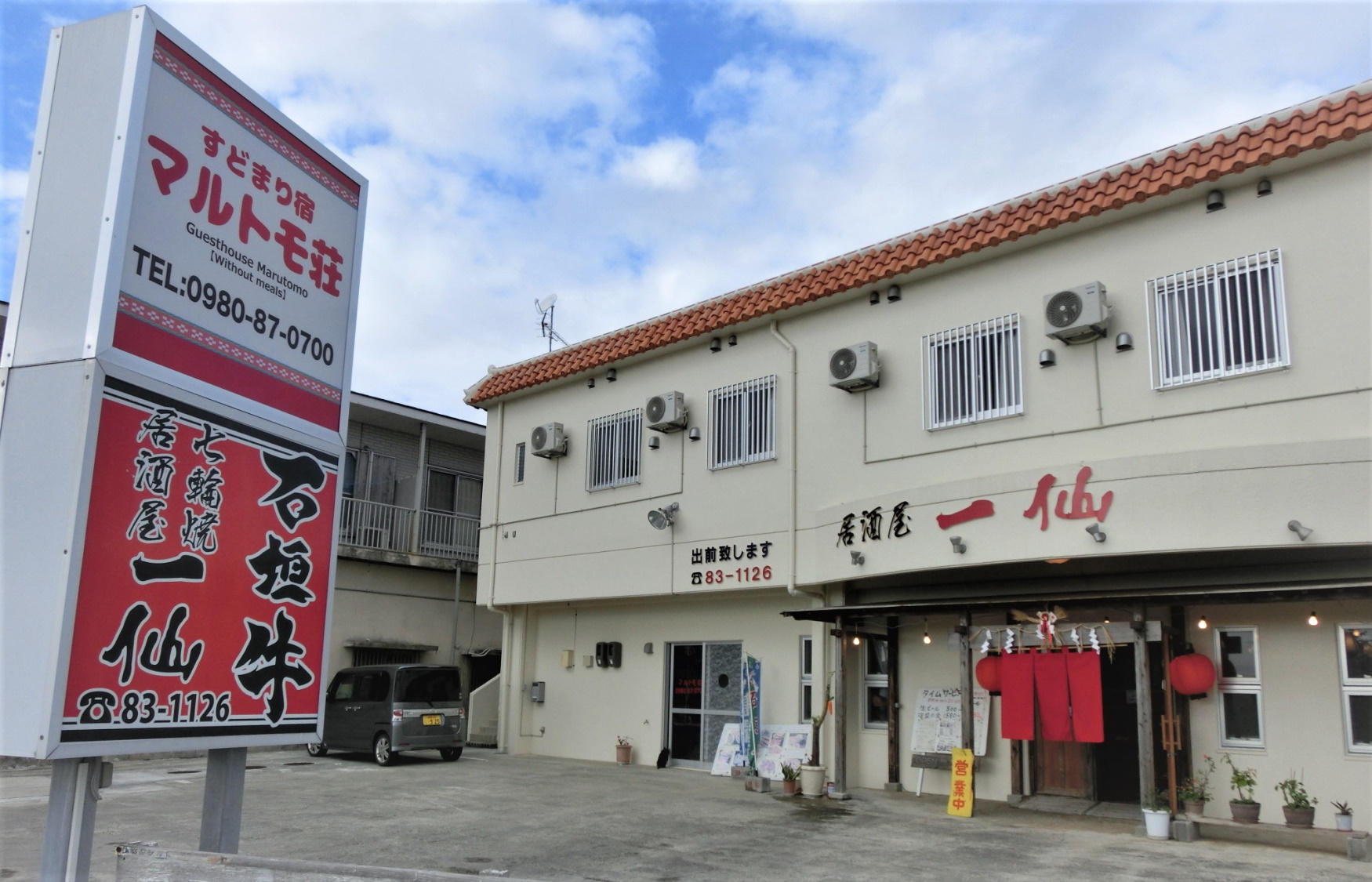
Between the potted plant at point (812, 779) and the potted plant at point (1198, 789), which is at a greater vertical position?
the potted plant at point (1198, 789)

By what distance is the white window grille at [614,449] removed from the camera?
17391 millimetres

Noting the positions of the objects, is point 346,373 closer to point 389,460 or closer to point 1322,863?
point 1322,863

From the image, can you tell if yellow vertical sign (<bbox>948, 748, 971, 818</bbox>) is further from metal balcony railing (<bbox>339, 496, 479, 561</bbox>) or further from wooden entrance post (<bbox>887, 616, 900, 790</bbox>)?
metal balcony railing (<bbox>339, 496, 479, 561</bbox>)

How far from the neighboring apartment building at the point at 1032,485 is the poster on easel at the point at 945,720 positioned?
125 mm

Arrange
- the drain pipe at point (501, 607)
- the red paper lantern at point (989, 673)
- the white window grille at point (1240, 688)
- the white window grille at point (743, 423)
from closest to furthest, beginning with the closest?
1. the white window grille at point (1240, 688)
2. the red paper lantern at point (989, 673)
3. the white window grille at point (743, 423)
4. the drain pipe at point (501, 607)

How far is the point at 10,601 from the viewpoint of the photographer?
3.69 meters

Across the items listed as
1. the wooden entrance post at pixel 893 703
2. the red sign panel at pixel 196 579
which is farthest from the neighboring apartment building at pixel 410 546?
the red sign panel at pixel 196 579

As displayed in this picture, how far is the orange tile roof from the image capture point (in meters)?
10.1

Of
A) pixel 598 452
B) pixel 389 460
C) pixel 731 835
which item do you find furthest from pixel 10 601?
pixel 389 460

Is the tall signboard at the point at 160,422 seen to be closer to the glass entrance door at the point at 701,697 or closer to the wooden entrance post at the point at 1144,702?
the wooden entrance post at the point at 1144,702

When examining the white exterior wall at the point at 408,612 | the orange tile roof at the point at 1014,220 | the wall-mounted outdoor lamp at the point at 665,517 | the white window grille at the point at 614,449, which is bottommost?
the white exterior wall at the point at 408,612

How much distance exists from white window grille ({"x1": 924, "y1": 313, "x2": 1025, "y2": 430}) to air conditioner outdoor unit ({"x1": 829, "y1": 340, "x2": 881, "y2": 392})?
0.72 metres

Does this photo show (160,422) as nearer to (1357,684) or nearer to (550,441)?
(1357,684)

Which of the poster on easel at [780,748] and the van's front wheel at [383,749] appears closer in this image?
the poster on easel at [780,748]
